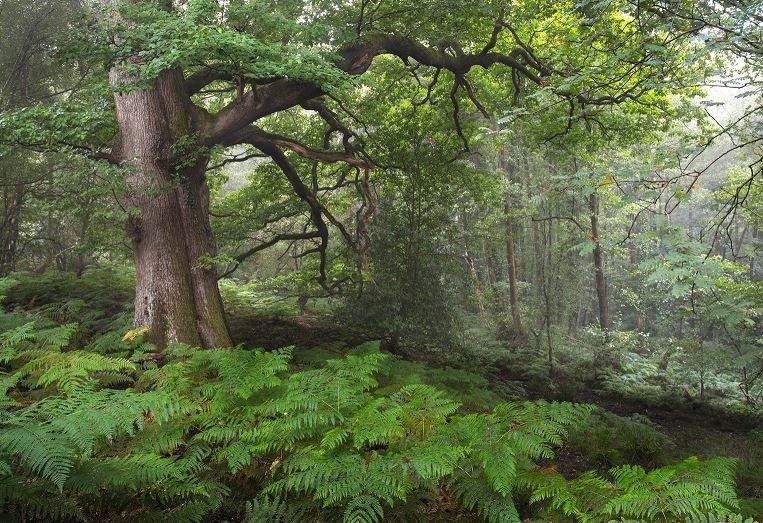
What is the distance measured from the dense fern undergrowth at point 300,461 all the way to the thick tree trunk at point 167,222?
2.33m

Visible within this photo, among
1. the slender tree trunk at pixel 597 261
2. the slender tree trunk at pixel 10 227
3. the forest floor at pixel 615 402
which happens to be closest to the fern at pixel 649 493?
the forest floor at pixel 615 402

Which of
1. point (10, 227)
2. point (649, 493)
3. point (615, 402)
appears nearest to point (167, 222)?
point (649, 493)

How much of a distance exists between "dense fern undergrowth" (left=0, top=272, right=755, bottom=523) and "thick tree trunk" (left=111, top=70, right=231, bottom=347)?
2.33 m

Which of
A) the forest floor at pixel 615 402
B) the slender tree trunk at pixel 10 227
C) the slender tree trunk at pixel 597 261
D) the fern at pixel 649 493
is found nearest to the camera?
the fern at pixel 649 493

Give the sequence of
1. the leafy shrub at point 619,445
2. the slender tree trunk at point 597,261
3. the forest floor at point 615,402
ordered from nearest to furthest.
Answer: the leafy shrub at point 619,445
the forest floor at point 615,402
the slender tree trunk at point 597,261

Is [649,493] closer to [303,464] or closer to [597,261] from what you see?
[303,464]

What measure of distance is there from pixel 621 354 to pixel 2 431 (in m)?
15.0

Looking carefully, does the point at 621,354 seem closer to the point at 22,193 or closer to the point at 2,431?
the point at 2,431

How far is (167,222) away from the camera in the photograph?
627 centimetres

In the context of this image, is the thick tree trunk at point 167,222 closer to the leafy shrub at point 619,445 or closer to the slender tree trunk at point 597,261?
the leafy shrub at point 619,445

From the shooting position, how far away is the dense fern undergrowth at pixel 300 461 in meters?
2.06

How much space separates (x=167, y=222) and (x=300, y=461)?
4.85 m

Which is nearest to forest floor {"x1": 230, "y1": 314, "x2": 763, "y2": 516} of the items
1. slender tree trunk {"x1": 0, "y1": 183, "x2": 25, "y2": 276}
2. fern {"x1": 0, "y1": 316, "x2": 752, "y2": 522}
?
fern {"x1": 0, "y1": 316, "x2": 752, "y2": 522}

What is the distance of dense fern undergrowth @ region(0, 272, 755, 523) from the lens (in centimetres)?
206
